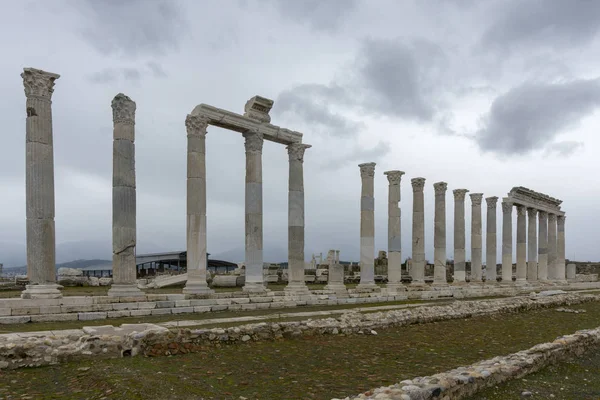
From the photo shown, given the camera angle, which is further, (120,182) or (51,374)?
(120,182)

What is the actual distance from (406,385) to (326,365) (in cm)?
343

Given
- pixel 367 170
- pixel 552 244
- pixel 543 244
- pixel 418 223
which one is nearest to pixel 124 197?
pixel 367 170

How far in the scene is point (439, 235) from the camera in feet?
127

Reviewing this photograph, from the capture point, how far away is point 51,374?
9.43 meters

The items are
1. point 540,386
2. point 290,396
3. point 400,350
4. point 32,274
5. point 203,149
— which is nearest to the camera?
point 290,396

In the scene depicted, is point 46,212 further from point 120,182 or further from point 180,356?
point 180,356

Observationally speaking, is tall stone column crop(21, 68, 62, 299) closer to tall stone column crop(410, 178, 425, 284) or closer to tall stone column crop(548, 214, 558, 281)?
tall stone column crop(410, 178, 425, 284)

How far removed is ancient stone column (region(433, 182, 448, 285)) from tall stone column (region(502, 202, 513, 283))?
32.3 feet

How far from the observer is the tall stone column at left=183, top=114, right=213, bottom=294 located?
23.8 meters

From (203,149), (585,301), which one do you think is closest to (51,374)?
(203,149)

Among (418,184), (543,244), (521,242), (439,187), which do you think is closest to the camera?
(418,184)

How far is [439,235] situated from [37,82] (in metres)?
29.8

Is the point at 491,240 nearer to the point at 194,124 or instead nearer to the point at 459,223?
the point at 459,223

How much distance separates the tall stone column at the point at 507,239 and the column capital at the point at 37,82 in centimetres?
3943
